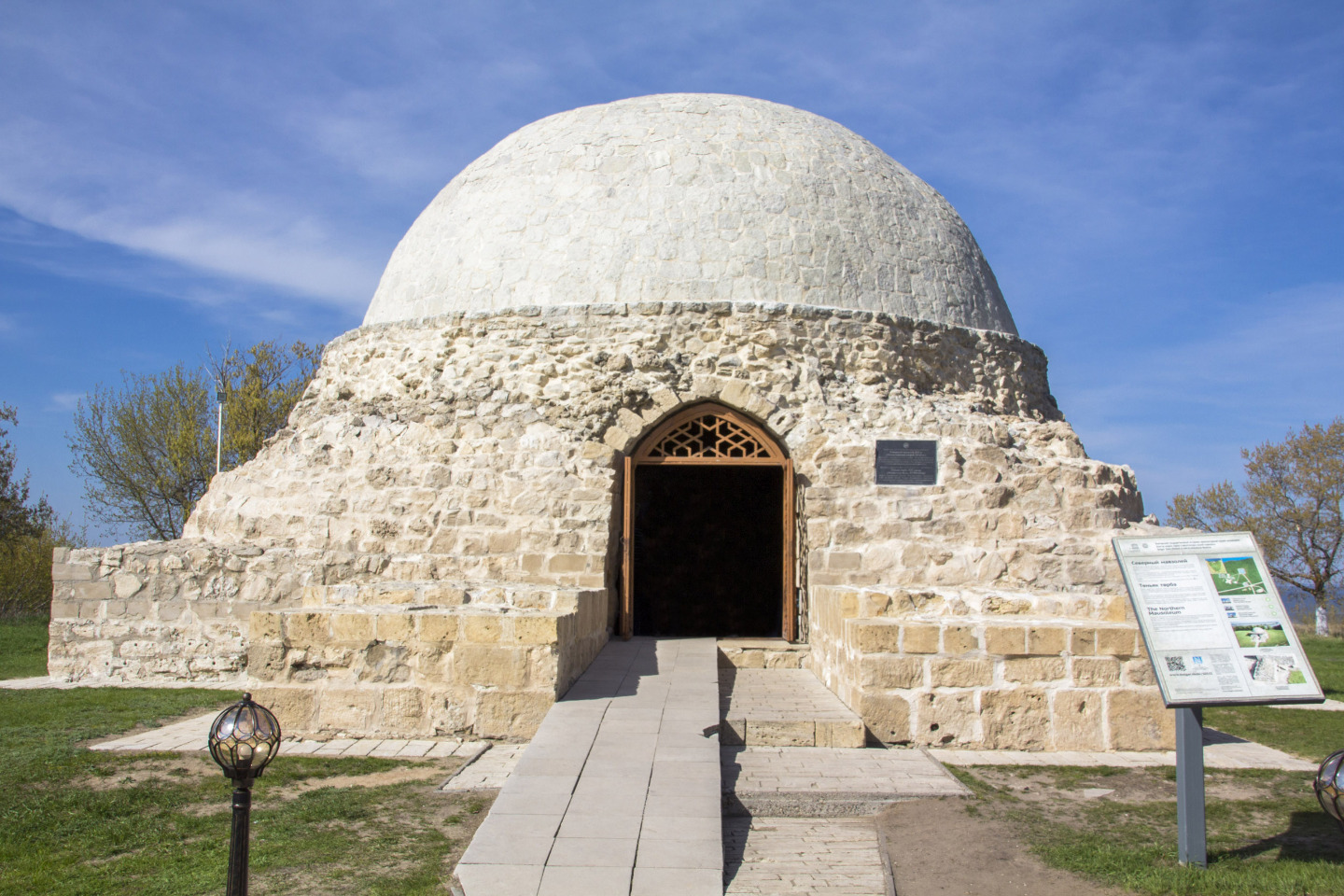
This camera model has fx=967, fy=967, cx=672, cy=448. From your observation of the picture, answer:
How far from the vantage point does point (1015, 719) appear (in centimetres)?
619

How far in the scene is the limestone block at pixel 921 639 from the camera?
6188 millimetres

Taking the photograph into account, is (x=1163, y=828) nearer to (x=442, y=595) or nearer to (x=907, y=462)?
(x=907, y=462)

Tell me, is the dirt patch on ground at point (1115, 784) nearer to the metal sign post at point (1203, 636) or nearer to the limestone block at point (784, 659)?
the metal sign post at point (1203, 636)

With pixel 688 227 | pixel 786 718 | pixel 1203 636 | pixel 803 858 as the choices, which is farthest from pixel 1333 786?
pixel 688 227

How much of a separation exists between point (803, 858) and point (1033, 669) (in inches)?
103

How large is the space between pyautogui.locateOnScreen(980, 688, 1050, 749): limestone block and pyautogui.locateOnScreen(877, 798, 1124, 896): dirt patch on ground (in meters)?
1.28

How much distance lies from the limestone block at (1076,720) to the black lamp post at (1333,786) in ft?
9.73

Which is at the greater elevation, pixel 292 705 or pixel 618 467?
pixel 618 467

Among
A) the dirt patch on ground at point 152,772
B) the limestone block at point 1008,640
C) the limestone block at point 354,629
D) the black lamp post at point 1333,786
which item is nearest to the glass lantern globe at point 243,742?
the dirt patch on ground at point 152,772

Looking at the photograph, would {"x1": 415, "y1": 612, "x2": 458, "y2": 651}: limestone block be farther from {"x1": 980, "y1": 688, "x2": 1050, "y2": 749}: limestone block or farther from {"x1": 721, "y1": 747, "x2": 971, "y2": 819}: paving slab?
{"x1": 980, "y1": 688, "x2": 1050, "y2": 749}: limestone block

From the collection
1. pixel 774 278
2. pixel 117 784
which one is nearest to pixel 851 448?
pixel 774 278

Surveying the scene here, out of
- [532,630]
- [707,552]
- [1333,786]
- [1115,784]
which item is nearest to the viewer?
[1333,786]

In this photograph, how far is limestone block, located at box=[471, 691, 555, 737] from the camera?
19.4 ft

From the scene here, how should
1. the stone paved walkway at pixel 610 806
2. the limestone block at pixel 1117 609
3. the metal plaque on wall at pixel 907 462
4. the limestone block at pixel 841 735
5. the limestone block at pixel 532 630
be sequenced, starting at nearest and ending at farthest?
1. the stone paved walkway at pixel 610 806
2. the limestone block at pixel 532 630
3. the limestone block at pixel 841 735
4. the limestone block at pixel 1117 609
5. the metal plaque on wall at pixel 907 462
